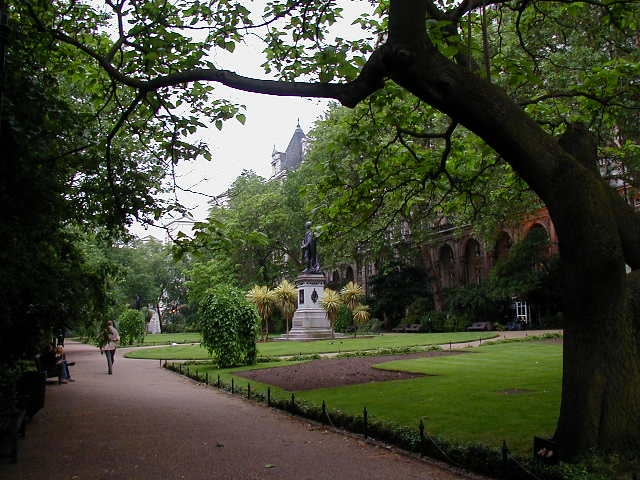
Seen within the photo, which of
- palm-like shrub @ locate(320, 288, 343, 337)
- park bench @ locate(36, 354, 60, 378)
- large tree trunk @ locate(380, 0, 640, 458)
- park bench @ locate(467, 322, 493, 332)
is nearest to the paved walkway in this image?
large tree trunk @ locate(380, 0, 640, 458)

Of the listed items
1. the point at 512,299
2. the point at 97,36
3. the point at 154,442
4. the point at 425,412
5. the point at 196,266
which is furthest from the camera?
the point at 196,266

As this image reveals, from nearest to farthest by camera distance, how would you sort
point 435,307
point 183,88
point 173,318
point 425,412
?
point 425,412 < point 183,88 < point 435,307 < point 173,318

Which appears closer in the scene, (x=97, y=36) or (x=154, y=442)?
(x=154, y=442)

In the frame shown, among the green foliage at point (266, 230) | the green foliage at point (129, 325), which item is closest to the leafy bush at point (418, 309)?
the green foliage at point (266, 230)

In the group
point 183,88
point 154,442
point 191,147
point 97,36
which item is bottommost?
point 154,442

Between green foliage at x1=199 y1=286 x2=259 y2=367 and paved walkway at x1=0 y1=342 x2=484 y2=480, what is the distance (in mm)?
5709

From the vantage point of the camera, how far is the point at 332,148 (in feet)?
33.3

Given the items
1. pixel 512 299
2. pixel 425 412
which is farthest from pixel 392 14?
pixel 512 299

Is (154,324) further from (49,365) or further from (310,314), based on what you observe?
(49,365)

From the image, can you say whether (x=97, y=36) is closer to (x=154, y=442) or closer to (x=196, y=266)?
(x=154, y=442)

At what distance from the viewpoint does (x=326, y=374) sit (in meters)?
16.0

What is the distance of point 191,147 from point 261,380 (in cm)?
760

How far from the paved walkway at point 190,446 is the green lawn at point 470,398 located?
1046 mm

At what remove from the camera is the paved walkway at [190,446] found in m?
6.82
